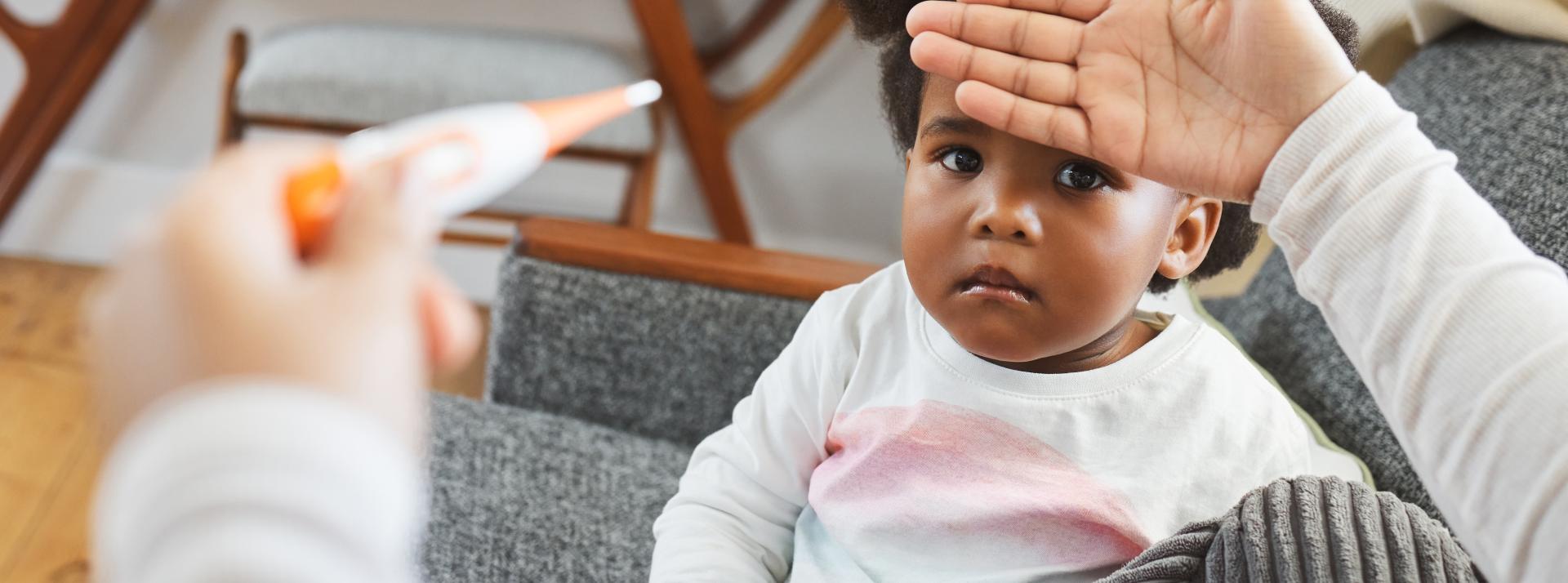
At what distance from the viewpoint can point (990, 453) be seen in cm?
75

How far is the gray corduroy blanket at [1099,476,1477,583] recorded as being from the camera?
0.60 m

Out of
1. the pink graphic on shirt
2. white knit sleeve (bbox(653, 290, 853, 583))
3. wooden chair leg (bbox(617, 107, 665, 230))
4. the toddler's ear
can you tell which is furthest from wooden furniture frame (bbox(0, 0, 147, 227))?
the toddler's ear

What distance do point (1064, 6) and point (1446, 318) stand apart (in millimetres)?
277

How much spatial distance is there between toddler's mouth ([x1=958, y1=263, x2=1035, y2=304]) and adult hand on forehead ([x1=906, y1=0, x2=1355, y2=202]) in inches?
3.1

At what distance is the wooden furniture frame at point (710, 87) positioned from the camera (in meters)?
1.84

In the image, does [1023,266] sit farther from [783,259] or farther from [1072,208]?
[783,259]

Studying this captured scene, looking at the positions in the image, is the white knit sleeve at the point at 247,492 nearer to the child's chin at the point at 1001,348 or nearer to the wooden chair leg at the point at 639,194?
the child's chin at the point at 1001,348

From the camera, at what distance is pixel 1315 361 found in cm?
96

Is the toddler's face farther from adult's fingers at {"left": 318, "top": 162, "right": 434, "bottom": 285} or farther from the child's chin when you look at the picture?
adult's fingers at {"left": 318, "top": 162, "right": 434, "bottom": 285}

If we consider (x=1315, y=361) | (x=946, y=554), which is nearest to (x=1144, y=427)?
(x=946, y=554)

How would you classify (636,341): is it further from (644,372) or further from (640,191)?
(640,191)

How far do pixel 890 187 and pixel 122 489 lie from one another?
2041 mm

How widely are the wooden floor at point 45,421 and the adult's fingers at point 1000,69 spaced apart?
1.47 m

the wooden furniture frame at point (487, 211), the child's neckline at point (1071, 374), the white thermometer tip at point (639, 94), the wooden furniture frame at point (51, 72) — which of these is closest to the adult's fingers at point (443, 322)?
the white thermometer tip at point (639, 94)
